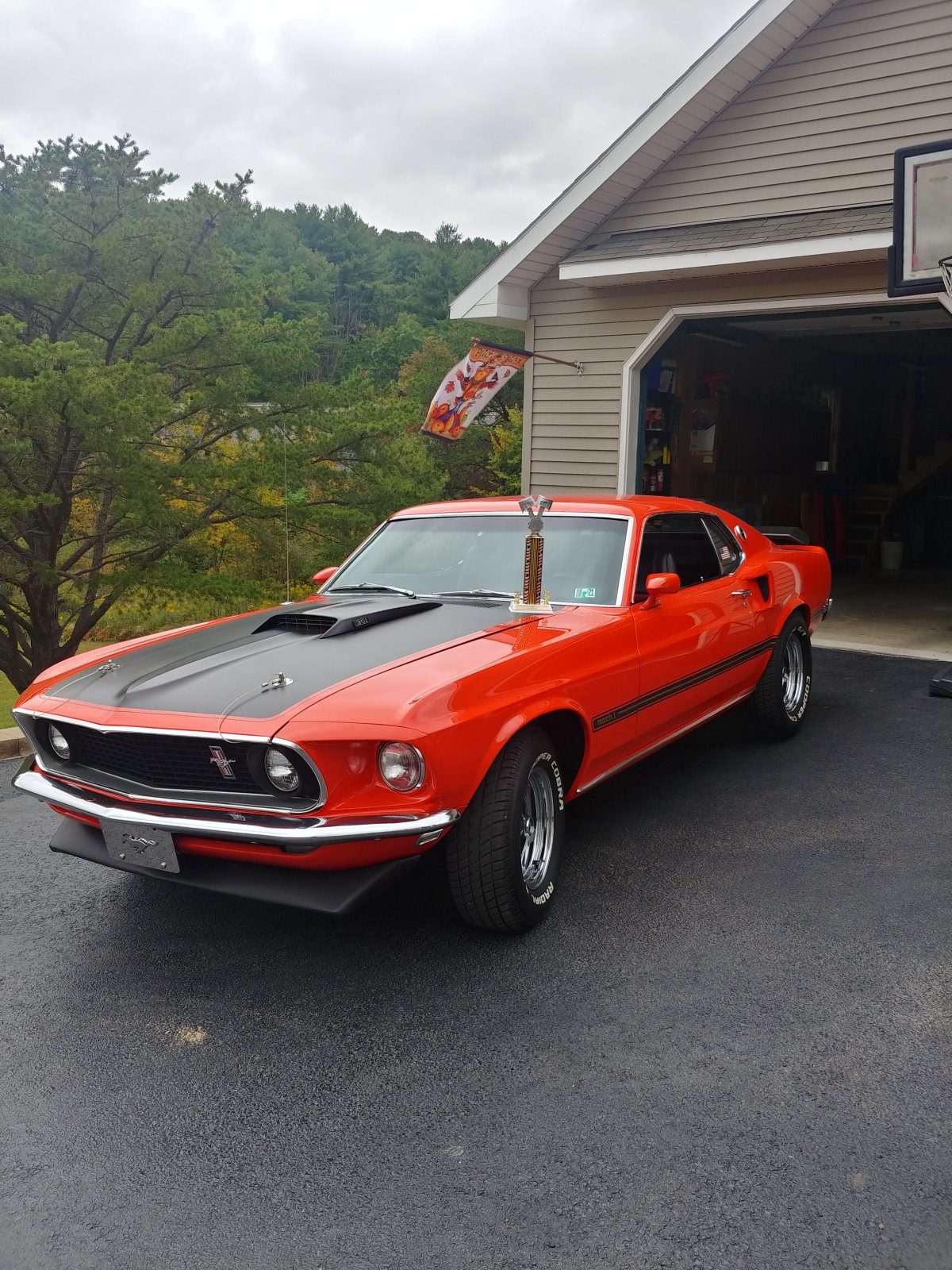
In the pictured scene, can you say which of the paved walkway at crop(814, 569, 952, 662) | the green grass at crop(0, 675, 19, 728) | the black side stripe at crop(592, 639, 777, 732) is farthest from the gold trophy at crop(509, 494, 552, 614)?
the green grass at crop(0, 675, 19, 728)

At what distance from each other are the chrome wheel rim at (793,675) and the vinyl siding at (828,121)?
4784mm

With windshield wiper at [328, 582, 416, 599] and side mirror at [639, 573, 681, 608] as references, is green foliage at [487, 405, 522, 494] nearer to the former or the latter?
windshield wiper at [328, 582, 416, 599]

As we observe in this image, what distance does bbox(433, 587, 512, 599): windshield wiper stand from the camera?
4531mm

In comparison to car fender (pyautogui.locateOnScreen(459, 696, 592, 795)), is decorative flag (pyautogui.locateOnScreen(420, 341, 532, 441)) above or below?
above

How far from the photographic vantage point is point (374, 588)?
4.85 meters

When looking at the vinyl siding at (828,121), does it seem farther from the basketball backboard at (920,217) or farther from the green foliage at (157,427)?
the green foliage at (157,427)

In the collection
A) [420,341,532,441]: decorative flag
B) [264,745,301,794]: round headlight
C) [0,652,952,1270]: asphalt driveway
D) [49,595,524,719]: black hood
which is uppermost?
[420,341,532,441]: decorative flag

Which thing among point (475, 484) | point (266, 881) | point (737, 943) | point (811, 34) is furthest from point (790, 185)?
point (475, 484)

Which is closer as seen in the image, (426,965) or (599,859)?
(426,965)

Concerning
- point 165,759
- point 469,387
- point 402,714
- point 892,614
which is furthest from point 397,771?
point 892,614

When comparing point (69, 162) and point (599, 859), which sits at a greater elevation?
point (69, 162)

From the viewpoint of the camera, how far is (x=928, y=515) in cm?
1728

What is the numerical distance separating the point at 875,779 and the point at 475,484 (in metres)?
27.6

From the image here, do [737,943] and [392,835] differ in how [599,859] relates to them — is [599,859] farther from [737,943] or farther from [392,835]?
[392,835]
